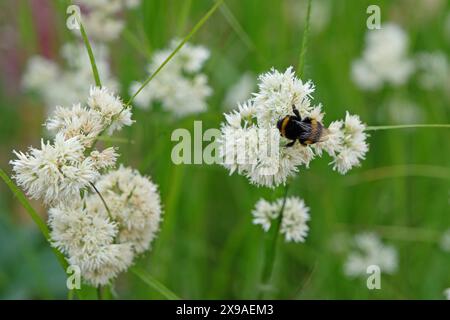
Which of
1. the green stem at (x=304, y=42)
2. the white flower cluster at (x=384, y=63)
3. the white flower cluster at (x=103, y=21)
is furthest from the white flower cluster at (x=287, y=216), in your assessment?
the white flower cluster at (x=384, y=63)

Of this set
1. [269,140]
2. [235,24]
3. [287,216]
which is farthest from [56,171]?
[235,24]

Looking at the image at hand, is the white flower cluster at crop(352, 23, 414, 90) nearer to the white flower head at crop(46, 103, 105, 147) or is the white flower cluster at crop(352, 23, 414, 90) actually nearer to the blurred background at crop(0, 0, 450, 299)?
the blurred background at crop(0, 0, 450, 299)

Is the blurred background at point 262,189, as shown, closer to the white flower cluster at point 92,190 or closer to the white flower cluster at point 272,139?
the white flower cluster at point 92,190

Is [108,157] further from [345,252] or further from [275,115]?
[345,252]

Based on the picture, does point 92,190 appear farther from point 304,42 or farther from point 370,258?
point 370,258

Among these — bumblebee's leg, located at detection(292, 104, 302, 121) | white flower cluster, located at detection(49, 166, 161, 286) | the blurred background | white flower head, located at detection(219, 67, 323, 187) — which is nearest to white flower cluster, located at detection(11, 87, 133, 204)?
white flower cluster, located at detection(49, 166, 161, 286)

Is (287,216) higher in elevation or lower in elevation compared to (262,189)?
lower
